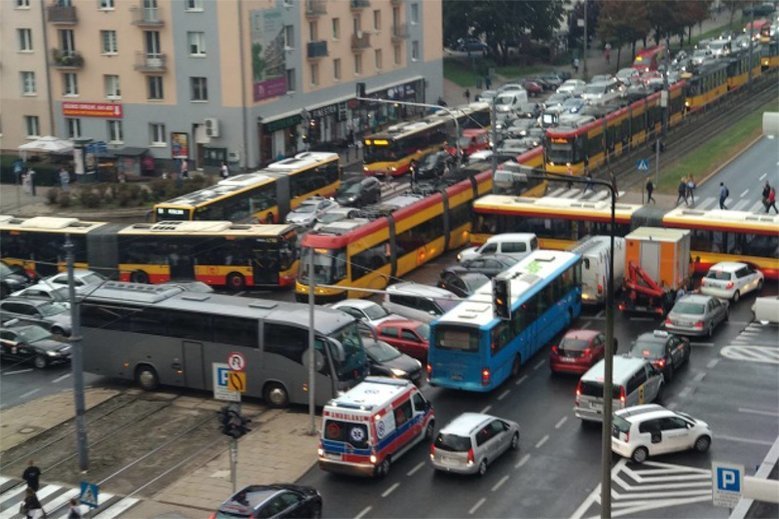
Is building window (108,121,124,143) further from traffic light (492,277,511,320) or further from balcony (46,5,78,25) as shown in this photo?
traffic light (492,277,511,320)

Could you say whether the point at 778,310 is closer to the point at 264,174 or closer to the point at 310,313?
the point at 310,313

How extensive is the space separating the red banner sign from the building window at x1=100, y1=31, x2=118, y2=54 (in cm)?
314

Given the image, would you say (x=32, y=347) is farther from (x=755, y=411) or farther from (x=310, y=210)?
(x=755, y=411)

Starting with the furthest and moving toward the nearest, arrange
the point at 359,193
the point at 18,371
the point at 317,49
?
the point at 317,49, the point at 359,193, the point at 18,371

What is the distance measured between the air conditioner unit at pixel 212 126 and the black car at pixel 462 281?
30.0 meters

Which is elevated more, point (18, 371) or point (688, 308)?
point (688, 308)

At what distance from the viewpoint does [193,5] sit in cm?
7319

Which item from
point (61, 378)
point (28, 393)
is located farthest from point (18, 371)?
point (28, 393)

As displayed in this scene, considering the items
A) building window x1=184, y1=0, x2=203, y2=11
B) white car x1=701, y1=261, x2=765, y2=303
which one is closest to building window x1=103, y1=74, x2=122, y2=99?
building window x1=184, y1=0, x2=203, y2=11

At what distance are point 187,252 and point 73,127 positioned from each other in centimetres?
3089

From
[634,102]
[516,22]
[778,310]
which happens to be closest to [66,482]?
[778,310]

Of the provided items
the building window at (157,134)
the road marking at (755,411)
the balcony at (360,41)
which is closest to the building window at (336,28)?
the balcony at (360,41)

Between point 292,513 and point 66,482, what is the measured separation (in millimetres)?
7571

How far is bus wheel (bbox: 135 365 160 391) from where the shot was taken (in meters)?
39.2
